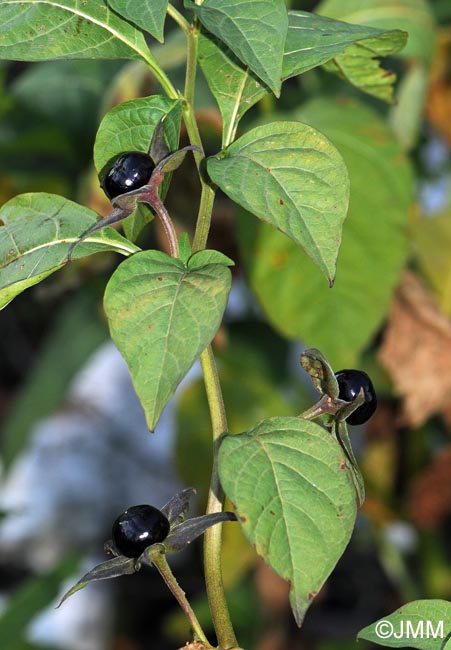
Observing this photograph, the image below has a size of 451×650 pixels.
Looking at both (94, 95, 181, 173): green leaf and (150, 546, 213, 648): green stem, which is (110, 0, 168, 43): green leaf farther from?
(150, 546, 213, 648): green stem

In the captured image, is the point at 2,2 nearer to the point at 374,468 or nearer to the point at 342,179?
the point at 342,179

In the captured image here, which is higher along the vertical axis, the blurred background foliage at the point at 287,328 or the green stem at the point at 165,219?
the green stem at the point at 165,219

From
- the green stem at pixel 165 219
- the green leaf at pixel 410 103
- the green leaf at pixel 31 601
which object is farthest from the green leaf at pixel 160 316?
the green leaf at pixel 410 103

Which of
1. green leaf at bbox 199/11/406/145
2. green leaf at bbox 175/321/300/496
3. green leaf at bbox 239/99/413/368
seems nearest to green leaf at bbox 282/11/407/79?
green leaf at bbox 199/11/406/145

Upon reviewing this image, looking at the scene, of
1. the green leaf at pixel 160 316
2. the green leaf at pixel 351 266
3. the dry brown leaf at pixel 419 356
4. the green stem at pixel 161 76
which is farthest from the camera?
the dry brown leaf at pixel 419 356

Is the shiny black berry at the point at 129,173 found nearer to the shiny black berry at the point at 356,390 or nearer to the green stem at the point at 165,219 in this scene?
the green stem at the point at 165,219

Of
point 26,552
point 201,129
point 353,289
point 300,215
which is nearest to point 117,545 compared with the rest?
point 300,215

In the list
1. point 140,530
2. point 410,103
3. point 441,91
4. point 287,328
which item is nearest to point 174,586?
point 140,530
